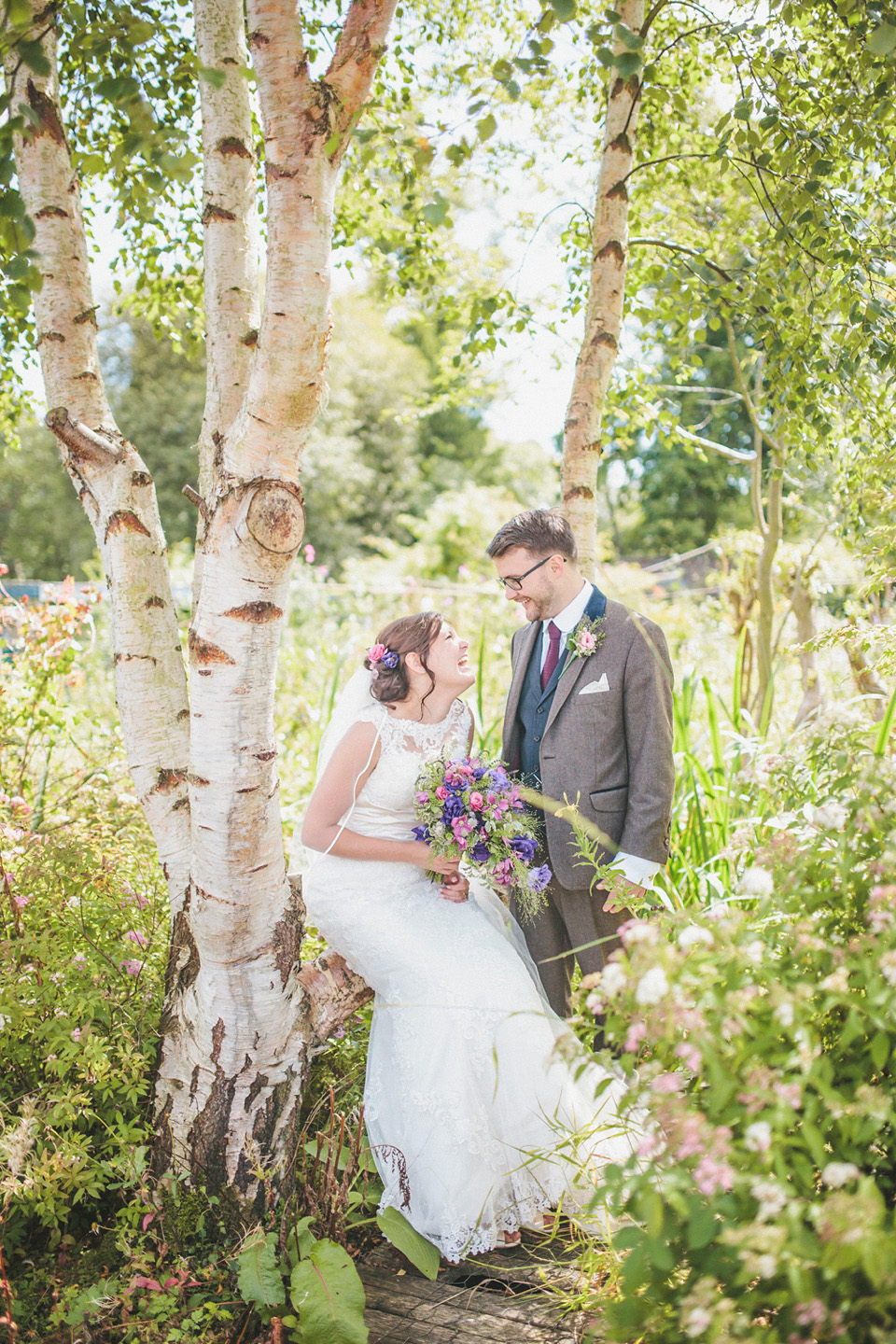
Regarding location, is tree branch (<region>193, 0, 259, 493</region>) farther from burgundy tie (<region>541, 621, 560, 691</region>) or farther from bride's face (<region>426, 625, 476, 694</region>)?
burgundy tie (<region>541, 621, 560, 691</region>)

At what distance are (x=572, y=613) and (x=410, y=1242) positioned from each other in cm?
180

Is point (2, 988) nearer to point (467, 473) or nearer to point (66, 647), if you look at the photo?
point (66, 647)

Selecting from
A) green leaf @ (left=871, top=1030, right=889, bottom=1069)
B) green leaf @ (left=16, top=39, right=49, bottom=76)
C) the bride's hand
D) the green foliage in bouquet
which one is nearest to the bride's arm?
the bride's hand

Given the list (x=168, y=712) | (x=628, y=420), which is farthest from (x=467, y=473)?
(x=168, y=712)

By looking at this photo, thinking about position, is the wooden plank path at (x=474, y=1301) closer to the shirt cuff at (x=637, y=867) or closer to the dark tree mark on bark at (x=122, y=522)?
the shirt cuff at (x=637, y=867)

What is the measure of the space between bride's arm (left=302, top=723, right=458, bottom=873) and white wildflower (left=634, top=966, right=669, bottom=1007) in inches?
60.8

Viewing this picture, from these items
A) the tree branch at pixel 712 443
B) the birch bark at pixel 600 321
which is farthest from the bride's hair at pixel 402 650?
the tree branch at pixel 712 443

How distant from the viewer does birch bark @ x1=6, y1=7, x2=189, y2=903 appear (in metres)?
2.51

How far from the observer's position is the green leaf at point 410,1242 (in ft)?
7.04

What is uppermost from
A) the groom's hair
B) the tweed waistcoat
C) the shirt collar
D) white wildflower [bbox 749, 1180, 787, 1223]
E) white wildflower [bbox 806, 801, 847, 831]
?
the groom's hair

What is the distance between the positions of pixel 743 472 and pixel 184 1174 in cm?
1986

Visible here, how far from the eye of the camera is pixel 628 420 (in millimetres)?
4488

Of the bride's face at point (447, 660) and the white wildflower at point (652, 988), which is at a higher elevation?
the bride's face at point (447, 660)

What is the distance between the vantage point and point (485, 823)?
8.36ft
